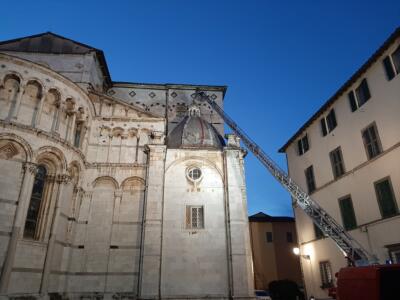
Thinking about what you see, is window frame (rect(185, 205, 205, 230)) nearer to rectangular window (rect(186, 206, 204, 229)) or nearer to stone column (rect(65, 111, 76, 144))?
rectangular window (rect(186, 206, 204, 229))

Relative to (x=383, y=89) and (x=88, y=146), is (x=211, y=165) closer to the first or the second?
(x=88, y=146)

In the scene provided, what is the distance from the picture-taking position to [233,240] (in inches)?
698

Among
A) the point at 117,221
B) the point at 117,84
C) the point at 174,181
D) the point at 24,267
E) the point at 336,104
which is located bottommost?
the point at 24,267

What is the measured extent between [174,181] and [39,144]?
25.2 feet

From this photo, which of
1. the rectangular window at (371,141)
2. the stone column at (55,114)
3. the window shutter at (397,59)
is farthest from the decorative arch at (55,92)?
the window shutter at (397,59)

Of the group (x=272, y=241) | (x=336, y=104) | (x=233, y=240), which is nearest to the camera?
(x=233, y=240)

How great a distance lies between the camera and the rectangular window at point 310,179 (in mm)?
21230

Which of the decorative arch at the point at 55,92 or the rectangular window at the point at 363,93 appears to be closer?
the rectangular window at the point at 363,93

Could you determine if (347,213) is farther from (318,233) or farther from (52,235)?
(52,235)

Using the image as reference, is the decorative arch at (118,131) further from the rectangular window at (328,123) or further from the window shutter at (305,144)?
the rectangular window at (328,123)

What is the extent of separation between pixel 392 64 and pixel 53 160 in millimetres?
17519

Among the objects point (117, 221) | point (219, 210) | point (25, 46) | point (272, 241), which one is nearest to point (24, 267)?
point (117, 221)

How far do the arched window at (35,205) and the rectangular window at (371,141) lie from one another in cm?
1678

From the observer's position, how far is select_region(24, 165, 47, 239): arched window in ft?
50.8
